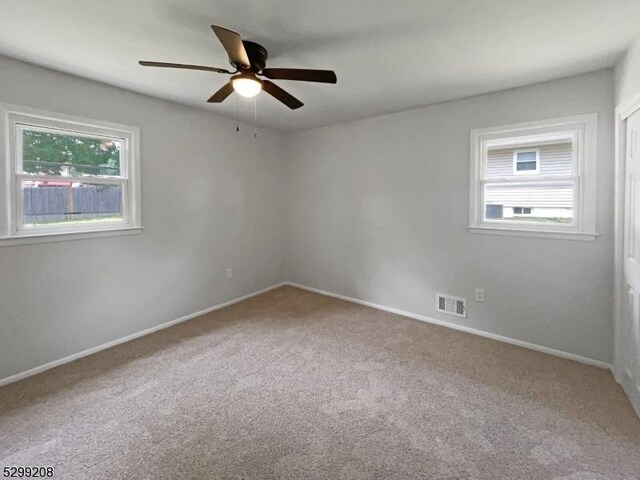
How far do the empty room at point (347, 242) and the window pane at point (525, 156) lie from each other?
24mm

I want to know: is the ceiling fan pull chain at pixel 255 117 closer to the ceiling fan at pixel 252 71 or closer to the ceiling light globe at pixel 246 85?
the ceiling fan at pixel 252 71

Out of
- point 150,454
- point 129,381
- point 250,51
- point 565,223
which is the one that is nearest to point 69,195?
point 129,381

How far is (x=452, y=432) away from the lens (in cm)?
185

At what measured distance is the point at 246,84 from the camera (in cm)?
197

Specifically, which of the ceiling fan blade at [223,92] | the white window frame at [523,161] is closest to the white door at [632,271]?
the white window frame at [523,161]

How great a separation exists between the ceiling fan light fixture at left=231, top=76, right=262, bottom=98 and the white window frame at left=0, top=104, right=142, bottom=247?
1663mm

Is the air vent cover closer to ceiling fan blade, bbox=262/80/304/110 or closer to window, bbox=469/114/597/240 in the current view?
window, bbox=469/114/597/240

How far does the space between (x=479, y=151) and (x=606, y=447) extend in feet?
8.20

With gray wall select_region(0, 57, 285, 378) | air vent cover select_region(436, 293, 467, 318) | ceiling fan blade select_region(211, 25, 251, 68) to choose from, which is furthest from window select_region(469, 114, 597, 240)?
gray wall select_region(0, 57, 285, 378)

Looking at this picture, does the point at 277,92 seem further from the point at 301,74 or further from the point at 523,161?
the point at 523,161

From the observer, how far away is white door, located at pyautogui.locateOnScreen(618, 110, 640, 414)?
2014 mm

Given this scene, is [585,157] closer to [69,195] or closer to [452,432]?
[452,432]

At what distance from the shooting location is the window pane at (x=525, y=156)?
2887mm

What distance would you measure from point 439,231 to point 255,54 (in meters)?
2.52
